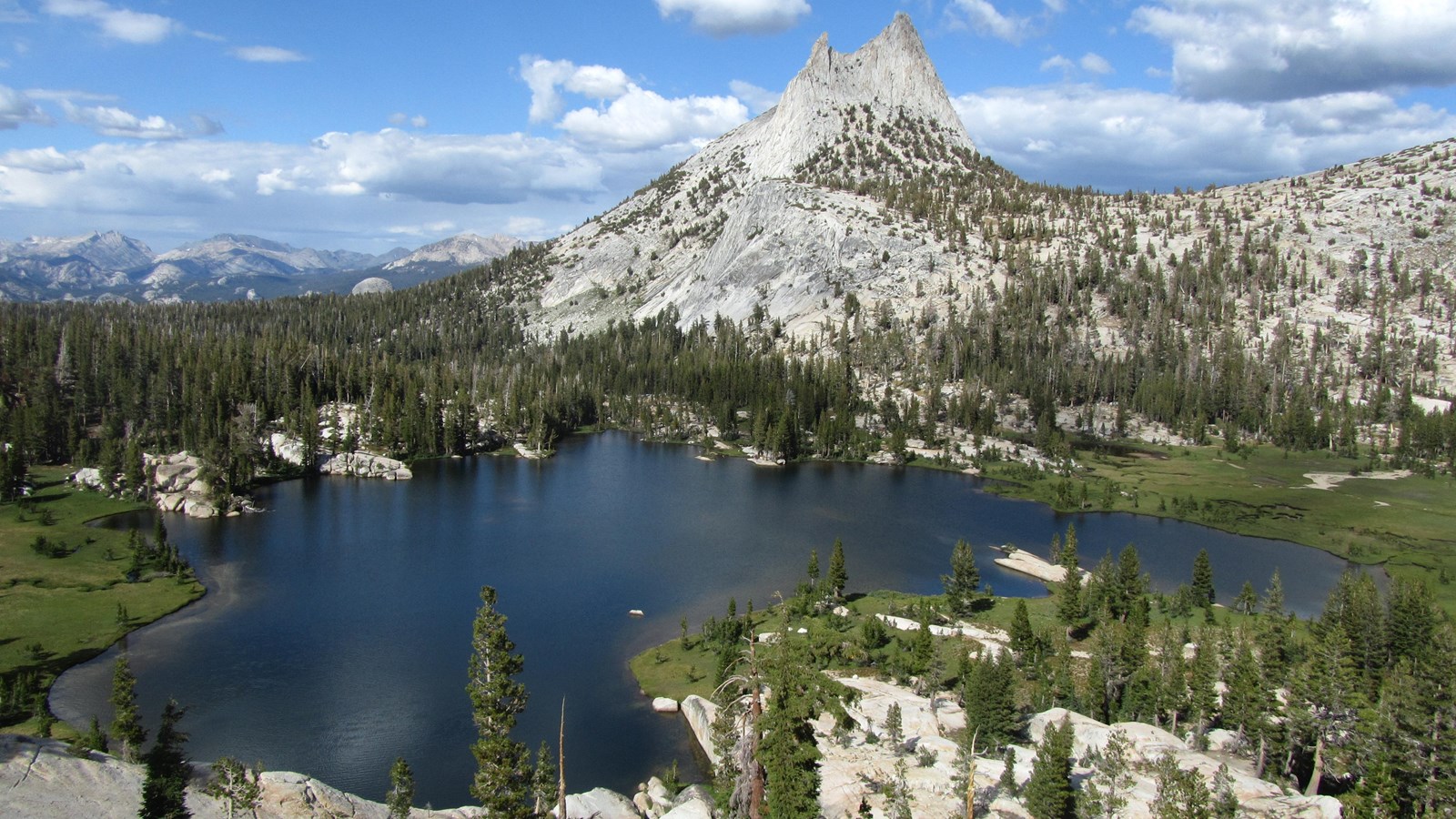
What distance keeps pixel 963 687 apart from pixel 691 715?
16993mm

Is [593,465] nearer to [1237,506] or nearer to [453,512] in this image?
[453,512]

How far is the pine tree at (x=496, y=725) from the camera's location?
29984mm

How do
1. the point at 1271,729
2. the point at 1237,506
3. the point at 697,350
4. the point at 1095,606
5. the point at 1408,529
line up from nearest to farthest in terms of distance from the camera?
the point at 1271,729
the point at 1095,606
the point at 1408,529
the point at 1237,506
the point at 697,350

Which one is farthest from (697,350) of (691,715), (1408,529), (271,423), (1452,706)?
(1452,706)

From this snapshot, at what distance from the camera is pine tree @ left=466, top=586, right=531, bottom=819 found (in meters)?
30.0

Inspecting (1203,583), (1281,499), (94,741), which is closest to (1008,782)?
(1203,583)

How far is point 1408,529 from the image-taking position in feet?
319

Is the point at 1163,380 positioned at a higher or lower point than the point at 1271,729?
higher

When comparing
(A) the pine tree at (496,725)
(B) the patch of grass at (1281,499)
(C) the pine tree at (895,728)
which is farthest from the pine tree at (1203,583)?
(A) the pine tree at (496,725)

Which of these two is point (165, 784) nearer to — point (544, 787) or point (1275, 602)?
point (544, 787)

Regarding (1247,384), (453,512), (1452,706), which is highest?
(1247,384)

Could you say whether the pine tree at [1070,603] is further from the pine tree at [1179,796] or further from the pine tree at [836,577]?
the pine tree at [1179,796]

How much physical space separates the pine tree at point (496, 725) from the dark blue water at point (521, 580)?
1406 cm

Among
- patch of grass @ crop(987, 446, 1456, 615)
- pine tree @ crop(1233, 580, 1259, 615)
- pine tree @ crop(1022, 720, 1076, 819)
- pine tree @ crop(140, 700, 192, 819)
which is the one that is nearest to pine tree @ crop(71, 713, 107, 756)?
pine tree @ crop(140, 700, 192, 819)
